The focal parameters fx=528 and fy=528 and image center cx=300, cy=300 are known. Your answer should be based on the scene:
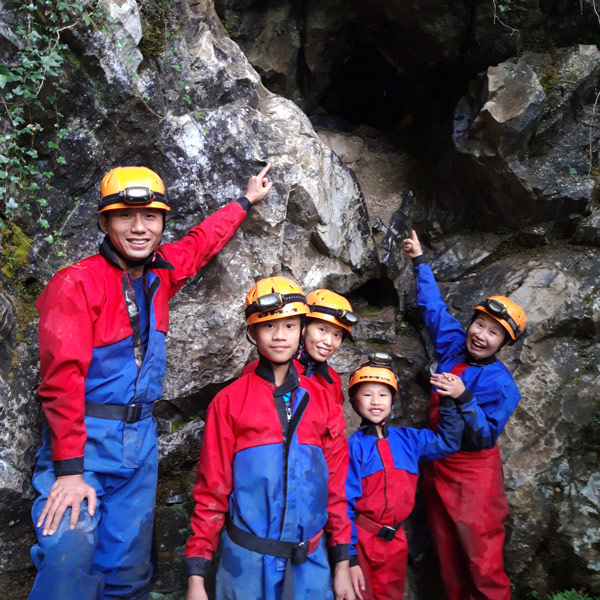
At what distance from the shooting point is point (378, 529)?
158 inches

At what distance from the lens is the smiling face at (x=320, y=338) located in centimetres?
414

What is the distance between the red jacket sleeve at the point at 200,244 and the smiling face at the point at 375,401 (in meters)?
1.63

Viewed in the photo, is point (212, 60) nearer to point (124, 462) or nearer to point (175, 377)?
point (175, 377)

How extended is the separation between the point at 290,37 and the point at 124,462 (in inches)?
222

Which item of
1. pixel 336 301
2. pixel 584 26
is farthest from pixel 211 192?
pixel 584 26

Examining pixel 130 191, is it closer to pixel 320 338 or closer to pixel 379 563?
pixel 320 338

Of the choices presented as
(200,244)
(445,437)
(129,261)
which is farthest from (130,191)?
(445,437)

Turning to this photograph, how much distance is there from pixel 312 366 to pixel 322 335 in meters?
0.26

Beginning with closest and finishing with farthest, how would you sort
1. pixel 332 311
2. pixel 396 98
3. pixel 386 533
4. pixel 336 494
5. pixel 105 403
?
pixel 105 403, pixel 336 494, pixel 386 533, pixel 332 311, pixel 396 98

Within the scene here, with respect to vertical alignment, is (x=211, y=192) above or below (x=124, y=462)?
above

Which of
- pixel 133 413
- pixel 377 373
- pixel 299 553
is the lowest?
pixel 299 553

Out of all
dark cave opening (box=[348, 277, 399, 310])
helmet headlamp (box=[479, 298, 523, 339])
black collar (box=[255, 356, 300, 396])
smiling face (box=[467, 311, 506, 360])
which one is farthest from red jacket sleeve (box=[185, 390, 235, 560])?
dark cave opening (box=[348, 277, 399, 310])

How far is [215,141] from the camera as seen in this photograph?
470cm

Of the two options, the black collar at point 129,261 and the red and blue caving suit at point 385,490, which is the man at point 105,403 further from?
the red and blue caving suit at point 385,490
